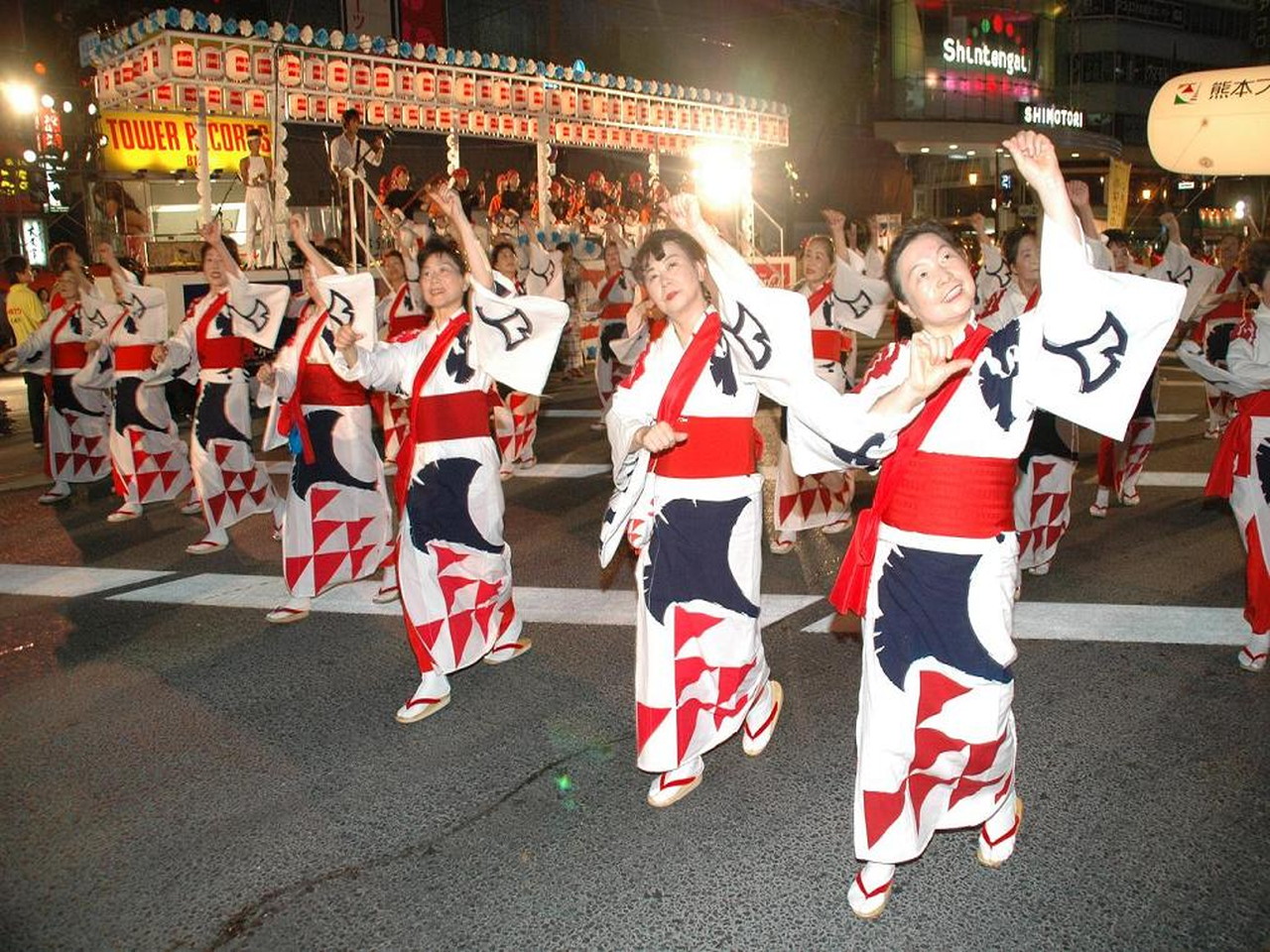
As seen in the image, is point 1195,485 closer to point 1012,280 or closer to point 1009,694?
point 1012,280

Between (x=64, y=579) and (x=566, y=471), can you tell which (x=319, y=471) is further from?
(x=566, y=471)

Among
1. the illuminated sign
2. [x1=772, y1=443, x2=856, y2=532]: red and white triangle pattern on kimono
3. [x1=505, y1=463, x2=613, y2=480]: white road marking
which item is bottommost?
[x1=505, y1=463, x2=613, y2=480]: white road marking

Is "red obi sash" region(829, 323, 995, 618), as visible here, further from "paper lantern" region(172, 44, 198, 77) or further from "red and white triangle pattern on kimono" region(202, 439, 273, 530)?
"paper lantern" region(172, 44, 198, 77)

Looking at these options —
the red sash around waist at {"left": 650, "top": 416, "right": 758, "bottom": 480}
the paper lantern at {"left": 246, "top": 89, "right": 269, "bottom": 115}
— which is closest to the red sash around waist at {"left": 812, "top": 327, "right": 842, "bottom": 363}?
the red sash around waist at {"left": 650, "top": 416, "right": 758, "bottom": 480}

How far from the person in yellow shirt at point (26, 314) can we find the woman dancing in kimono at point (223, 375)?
5092mm

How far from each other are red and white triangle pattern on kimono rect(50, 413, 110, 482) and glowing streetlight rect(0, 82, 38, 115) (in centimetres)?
1346

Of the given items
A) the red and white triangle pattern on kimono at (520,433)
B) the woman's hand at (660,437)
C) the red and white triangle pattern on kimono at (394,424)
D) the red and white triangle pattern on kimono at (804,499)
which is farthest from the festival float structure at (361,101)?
the woman's hand at (660,437)

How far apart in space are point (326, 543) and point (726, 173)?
19237 mm

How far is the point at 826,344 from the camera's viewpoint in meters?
7.04

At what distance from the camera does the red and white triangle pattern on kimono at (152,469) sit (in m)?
7.97

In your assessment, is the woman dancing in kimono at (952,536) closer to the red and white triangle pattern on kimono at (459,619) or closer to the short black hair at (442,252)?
the red and white triangle pattern on kimono at (459,619)

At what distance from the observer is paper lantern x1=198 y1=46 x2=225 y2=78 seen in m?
13.1

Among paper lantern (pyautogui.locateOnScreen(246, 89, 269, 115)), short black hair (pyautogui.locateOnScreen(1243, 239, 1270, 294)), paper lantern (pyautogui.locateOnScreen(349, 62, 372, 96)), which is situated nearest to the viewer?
short black hair (pyautogui.locateOnScreen(1243, 239, 1270, 294))

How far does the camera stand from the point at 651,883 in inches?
120
